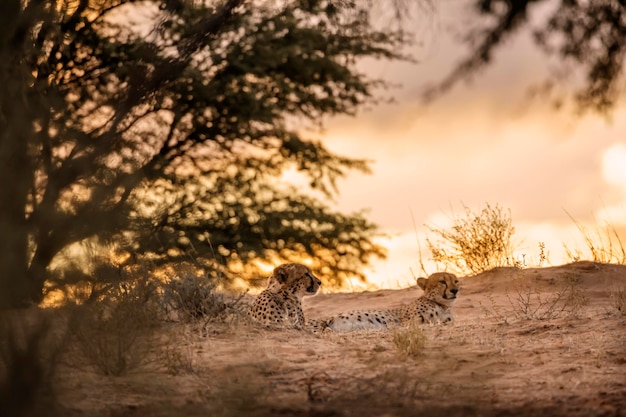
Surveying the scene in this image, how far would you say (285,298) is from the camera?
7.99 metres

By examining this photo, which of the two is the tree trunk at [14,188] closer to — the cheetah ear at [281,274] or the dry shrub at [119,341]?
the dry shrub at [119,341]

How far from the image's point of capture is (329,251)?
16.6m

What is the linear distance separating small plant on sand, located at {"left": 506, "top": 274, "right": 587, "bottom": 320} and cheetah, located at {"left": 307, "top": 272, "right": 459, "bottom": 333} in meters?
0.53

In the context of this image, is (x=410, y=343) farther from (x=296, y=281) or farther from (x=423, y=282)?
(x=423, y=282)

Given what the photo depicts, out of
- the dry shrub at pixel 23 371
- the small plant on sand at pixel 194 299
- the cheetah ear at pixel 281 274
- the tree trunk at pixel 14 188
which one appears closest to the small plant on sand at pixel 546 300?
the cheetah ear at pixel 281 274

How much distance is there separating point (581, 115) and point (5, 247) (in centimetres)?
367

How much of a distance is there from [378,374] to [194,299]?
261 centimetres

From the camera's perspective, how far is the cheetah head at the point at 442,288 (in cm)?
853

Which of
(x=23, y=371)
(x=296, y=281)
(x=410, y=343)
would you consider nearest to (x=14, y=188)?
(x=23, y=371)

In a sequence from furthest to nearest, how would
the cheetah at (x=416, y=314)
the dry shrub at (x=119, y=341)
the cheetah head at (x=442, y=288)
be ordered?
the cheetah head at (x=442, y=288), the cheetah at (x=416, y=314), the dry shrub at (x=119, y=341)

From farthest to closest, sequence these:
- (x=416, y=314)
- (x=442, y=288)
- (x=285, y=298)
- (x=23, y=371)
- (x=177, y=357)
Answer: (x=442, y=288)
(x=416, y=314)
(x=285, y=298)
(x=177, y=357)
(x=23, y=371)

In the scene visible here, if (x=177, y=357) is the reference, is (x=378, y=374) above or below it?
below

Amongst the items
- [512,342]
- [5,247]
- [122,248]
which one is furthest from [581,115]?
[5,247]

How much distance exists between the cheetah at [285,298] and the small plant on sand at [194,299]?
209 mm
